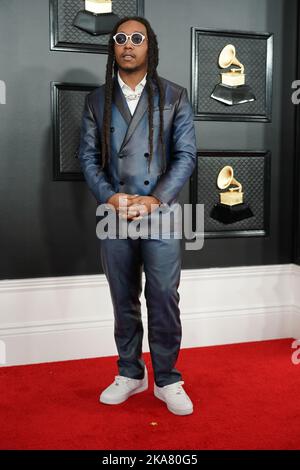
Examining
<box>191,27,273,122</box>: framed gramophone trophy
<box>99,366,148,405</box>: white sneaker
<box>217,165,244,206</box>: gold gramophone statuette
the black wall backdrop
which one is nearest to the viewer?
<box>99,366,148,405</box>: white sneaker

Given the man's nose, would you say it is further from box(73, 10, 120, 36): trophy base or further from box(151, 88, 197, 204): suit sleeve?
box(73, 10, 120, 36): trophy base

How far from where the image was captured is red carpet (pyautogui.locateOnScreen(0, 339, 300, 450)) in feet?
7.51

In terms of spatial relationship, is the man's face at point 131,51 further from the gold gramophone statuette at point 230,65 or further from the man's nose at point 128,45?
the gold gramophone statuette at point 230,65

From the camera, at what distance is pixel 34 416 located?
2.53 metres

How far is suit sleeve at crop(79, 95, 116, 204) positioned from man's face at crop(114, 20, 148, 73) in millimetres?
247

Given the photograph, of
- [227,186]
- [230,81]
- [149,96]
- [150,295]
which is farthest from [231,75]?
[150,295]

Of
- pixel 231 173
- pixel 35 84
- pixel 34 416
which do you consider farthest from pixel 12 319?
pixel 231 173

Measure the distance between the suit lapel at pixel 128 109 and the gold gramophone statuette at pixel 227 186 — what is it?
106 cm

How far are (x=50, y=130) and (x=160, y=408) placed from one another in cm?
156

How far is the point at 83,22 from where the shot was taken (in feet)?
10.5

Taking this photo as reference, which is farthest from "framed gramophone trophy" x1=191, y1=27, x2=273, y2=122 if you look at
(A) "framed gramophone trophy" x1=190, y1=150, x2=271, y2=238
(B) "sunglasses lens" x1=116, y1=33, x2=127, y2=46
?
(B) "sunglasses lens" x1=116, y1=33, x2=127, y2=46

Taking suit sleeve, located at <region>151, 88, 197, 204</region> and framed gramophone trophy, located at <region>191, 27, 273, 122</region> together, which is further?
framed gramophone trophy, located at <region>191, 27, 273, 122</region>

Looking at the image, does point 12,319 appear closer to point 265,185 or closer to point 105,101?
point 105,101

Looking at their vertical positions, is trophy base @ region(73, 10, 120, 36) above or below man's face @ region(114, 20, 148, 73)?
above
